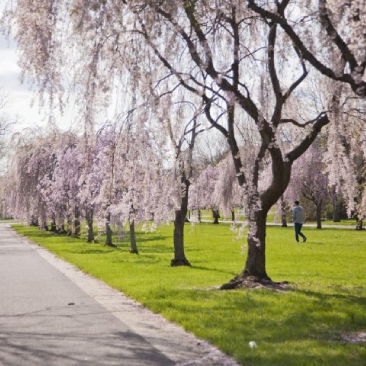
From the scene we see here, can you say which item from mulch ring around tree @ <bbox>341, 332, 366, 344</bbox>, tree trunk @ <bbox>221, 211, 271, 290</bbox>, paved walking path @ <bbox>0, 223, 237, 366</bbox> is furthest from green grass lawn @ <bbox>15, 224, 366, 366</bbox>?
tree trunk @ <bbox>221, 211, 271, 290</bbox>

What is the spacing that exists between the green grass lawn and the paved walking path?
1.22 ft

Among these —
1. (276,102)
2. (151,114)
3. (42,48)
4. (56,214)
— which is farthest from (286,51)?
(56,214)

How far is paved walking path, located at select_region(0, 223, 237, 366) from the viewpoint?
238 inches

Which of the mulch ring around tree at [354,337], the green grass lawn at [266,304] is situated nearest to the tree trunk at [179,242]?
the green grass lawn at [266,304]

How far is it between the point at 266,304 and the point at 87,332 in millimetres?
3452

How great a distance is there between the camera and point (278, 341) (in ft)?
22.4

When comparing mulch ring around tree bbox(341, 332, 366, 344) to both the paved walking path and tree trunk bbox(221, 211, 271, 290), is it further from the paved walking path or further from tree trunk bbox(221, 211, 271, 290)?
tree trunk bbox(221, 211, 271, 290)

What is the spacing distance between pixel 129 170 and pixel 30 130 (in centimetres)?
2936

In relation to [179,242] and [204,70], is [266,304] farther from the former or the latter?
[179,242]

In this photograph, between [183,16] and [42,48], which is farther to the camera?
[183,16]

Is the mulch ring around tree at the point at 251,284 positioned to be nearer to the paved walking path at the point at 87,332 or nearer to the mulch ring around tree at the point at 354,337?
the paved walking path at the point at 87,332

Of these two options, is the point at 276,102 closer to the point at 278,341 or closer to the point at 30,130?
the point at 278,341

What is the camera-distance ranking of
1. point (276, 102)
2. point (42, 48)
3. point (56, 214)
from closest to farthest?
point (42, 48) → point (276, 102) → point (56, 214)

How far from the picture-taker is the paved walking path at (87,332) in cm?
604
